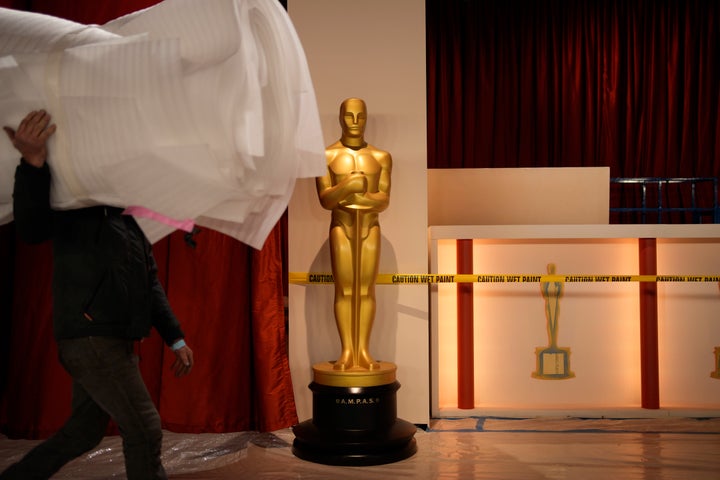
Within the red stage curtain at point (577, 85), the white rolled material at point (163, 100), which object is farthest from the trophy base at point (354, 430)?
the red stage curtain at point (577, 85)

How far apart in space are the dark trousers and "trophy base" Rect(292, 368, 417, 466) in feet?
5.34

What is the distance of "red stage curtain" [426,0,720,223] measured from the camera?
6.72 m

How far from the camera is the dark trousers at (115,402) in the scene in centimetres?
182

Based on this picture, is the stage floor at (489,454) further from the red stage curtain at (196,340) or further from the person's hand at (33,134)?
the person's hand at (33,134)

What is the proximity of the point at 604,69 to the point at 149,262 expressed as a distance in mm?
5734

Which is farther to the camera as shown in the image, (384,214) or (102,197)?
(384,214)

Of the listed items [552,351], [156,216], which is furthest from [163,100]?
[552,351]

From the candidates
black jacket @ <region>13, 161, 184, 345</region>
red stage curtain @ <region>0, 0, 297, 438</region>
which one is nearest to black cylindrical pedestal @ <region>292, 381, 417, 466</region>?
red stage curtain @ <region>0, 0, 297, 438</region>

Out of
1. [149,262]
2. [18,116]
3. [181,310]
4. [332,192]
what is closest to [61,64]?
[18,116]

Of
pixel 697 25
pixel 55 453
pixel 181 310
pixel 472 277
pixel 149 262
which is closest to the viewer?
pixel 55 453

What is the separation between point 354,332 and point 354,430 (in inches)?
19.0

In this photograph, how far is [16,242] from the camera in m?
3.97

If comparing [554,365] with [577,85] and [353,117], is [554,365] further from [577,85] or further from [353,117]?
[577,85]

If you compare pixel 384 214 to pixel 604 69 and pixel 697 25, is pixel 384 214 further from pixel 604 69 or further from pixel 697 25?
pixel 697 25
